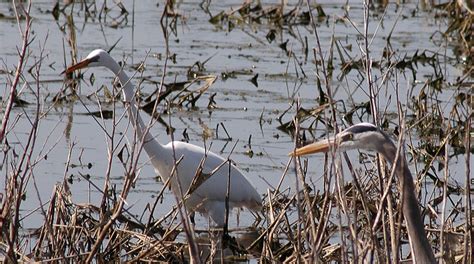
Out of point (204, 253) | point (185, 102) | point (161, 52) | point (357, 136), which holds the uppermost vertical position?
point (161, 52)

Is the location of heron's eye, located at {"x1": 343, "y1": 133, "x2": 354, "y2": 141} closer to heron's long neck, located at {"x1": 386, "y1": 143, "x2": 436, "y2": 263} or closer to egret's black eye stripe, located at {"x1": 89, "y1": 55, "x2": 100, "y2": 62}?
heron's long neck, located at {"x1": 386, "y1": 143, "x2": 436, "y2": 263}

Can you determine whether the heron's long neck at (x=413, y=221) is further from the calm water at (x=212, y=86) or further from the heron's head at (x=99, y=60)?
the heron's head at (x=99, y=60)

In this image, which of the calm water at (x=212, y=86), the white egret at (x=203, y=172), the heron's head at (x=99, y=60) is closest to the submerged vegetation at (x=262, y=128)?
the calm water at (x=212, y=86)

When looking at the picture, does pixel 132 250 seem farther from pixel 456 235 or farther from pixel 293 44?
pixel 293 44

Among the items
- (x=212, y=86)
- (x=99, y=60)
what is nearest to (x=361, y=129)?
(x=99, y=60)

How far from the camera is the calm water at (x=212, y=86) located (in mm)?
7750

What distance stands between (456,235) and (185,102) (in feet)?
14.6

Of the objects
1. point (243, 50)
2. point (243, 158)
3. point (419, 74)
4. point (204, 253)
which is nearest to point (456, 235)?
point (204, 253)

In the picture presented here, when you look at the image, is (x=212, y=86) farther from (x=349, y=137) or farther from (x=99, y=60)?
(x=349, y=137)

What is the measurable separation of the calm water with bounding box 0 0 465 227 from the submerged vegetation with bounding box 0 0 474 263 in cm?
3

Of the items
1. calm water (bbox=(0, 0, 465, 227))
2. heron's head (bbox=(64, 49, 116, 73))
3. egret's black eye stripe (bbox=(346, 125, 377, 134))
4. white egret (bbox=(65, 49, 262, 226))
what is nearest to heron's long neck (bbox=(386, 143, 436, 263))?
egret's black eye stripe (bbox=(346, 125, 377, 134))

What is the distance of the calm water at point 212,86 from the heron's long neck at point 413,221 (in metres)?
1.56

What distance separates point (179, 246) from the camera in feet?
18.0

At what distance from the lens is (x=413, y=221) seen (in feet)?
14.2
